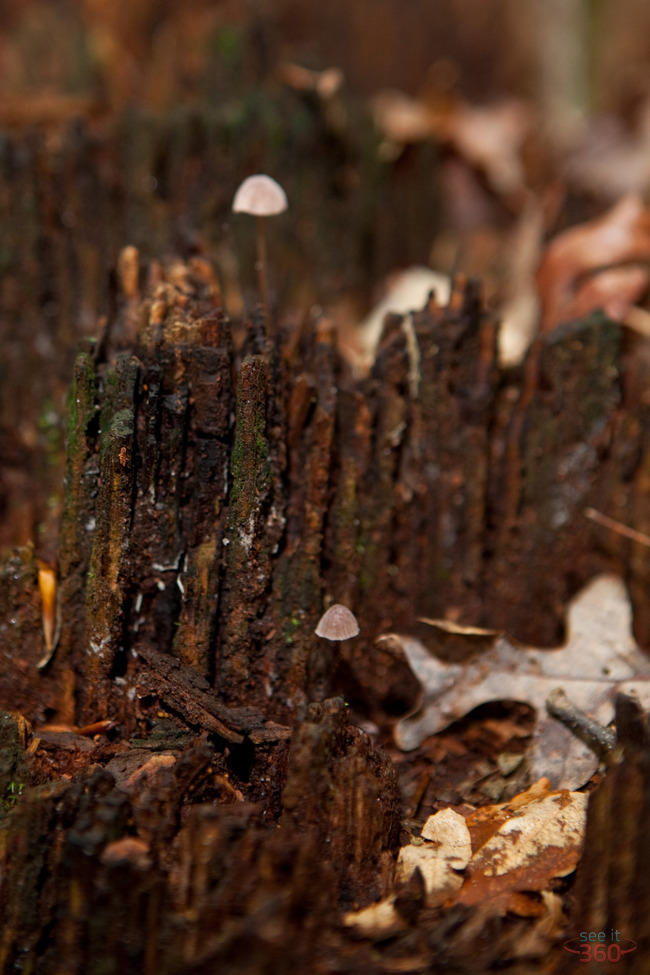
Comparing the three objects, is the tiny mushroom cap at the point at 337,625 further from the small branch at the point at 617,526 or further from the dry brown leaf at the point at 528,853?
the small branch at the point at 617,526

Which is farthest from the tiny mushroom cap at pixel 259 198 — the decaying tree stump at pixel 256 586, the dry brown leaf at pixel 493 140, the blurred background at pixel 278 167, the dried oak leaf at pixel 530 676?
the dry brown leaf at pixel 493 140

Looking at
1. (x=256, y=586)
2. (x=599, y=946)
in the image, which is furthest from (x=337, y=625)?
(x=599, y=946)

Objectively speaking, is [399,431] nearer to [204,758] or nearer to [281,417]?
[281,417]

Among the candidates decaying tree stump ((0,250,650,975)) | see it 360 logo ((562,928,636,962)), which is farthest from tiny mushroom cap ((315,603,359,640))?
see it 360 logo ((562,928,636,962))

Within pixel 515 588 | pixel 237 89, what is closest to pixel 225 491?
pixel 515 588

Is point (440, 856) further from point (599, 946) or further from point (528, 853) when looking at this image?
point (599, 946)

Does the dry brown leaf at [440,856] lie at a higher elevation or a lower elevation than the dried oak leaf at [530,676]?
lower
